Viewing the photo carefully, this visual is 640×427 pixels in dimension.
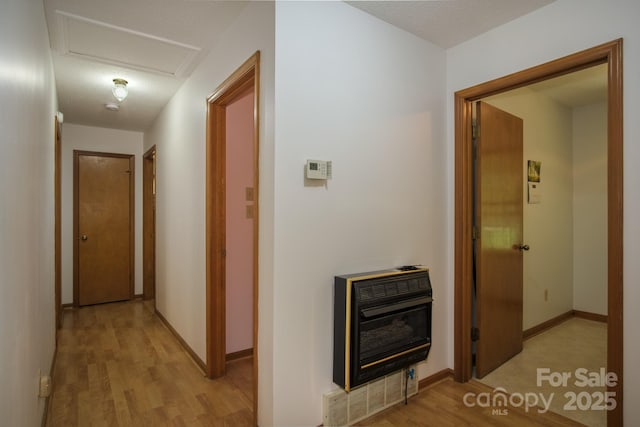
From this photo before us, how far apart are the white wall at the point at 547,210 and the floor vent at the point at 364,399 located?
6.52 feet

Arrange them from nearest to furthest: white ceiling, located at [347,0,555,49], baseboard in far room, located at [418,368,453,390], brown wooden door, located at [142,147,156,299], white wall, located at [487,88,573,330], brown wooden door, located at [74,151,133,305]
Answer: white ceiling, located at [347,0,555,49] → baseboard in far room, located at [418,368,453,390] → white wall, located at [487,88,573,330] → brown wooden door, located at [74,151,133,305] → brown wooden door, located at [142,147,156,299]

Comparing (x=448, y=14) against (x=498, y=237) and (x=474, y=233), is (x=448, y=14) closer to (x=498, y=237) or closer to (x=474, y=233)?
(x=474, y=233)

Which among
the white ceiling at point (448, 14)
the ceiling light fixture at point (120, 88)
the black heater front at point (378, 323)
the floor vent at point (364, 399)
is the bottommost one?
the floor vent at point (364, 399)

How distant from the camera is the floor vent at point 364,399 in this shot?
78.5 inches

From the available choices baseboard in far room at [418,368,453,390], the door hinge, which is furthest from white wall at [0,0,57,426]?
the door hinge

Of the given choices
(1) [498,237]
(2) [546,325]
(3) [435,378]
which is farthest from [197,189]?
(2) [546,325]

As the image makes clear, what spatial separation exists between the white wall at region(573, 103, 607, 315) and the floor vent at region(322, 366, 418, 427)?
317 centimetres

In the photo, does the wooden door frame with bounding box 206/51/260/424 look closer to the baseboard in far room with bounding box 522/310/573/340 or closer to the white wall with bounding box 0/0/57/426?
the white wall with bounding box 0/0/57/426

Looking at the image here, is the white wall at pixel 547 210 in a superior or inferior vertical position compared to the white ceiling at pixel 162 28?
inferior

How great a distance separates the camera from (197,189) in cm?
290

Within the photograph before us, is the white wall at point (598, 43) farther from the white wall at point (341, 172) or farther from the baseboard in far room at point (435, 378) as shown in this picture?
the baseboard in far room at point (435, 378)

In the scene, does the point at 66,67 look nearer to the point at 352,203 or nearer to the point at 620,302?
the point at 352,203

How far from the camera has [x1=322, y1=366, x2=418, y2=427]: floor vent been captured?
1994mm

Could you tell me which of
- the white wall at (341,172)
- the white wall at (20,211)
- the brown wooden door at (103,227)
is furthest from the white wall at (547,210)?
the brown wooden door at (103,227)
